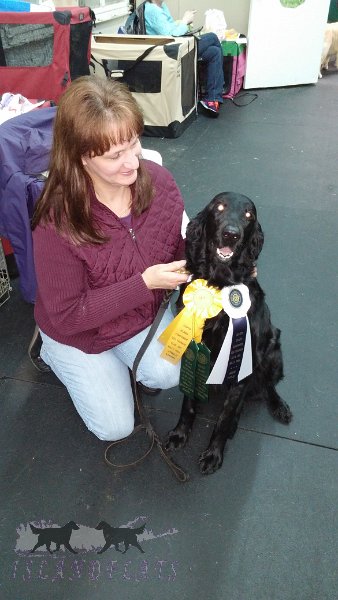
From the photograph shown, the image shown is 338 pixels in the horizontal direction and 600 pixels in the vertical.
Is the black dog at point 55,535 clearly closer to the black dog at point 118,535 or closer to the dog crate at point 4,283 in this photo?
the black dog at point 118,535

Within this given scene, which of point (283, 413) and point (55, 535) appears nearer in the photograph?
point (55, 535)

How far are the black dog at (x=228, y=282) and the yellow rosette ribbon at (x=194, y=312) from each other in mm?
30

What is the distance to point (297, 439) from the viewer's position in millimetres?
1628

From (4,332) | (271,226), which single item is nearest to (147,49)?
(271,226)

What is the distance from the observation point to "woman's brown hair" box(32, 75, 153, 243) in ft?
3.67

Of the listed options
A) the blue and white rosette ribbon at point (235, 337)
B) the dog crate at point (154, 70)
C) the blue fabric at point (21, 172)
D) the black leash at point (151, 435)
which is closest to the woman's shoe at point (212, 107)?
the dog crate at point (154, 70)

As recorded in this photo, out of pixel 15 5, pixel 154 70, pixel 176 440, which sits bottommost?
pixel 176 440

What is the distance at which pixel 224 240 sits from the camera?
131cm

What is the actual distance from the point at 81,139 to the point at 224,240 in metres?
0.48

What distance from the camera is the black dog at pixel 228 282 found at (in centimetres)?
134

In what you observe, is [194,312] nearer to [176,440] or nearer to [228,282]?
[228,282]

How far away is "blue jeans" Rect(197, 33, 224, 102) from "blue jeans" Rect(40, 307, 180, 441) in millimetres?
3997

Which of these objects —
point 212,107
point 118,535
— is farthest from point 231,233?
point 212,107

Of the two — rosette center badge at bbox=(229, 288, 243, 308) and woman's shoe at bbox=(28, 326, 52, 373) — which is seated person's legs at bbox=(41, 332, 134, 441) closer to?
woman's shoe at bbox=(28, 326, 52, 373)
